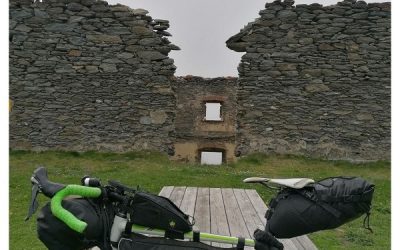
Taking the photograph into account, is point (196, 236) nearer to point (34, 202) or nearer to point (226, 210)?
point (34, 202)

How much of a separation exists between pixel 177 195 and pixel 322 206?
226cm

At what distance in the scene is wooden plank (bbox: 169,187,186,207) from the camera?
3.68 m

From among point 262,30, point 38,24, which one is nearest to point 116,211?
point 262,30

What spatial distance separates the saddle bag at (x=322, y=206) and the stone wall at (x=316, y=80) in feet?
20.3

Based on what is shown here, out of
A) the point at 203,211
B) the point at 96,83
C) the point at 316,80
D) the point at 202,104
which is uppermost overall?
the point at 316,80

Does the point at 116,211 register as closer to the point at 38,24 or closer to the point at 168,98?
the point at 168,98

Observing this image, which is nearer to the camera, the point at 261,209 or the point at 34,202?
the point at 34,202

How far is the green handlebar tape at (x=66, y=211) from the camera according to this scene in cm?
171

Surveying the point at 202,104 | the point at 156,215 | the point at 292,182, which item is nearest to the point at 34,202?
the point at 156,215

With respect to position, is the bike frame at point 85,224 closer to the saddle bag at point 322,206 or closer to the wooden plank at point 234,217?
the saddle bag at point 322,206

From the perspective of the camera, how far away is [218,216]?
3.24 m

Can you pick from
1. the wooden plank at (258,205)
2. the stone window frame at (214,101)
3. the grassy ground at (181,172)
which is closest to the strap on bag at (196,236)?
the wooden plank at (258,205)

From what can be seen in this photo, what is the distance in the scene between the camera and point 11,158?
25.7ft

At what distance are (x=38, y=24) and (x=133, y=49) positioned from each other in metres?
2.14
